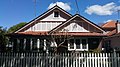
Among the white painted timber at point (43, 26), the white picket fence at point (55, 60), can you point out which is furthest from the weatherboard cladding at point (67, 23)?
the white picket fence at point (55, 60)

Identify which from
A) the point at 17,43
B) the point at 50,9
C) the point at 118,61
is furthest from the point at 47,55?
the point at 50,9

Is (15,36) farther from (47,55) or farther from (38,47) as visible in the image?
(47,55)

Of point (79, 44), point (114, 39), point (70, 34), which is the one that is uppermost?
point (70, 34)

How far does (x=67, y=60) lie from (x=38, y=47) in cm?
1490

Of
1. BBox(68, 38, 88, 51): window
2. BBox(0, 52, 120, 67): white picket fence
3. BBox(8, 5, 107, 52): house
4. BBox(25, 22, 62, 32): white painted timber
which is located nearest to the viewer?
BBox(0, 52, 120, 67): white picket fence

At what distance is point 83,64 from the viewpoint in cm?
1109

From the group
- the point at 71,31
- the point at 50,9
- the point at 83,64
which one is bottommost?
the point at 83,64

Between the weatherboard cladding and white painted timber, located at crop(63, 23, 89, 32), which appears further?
white painted timber, located at crop(63, 23, 89, 32)

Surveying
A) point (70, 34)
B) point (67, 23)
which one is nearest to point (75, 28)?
point (67, 23)

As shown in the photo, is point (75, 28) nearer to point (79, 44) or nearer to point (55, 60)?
point (79, 44)

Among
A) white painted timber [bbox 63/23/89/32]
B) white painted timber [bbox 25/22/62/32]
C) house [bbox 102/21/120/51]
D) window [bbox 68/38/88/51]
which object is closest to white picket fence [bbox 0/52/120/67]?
window [bbox 68/38/88/51]

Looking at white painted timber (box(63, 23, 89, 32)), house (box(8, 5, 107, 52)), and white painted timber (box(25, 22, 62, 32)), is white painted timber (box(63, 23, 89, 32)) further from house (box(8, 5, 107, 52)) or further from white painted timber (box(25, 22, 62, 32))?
white painted timber (box(25, 22, 62, 32))

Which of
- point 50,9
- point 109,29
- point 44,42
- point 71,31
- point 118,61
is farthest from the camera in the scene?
point 109,29

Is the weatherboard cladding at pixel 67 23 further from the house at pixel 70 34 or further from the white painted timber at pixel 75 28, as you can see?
the white painted timber at pixel 75 28
